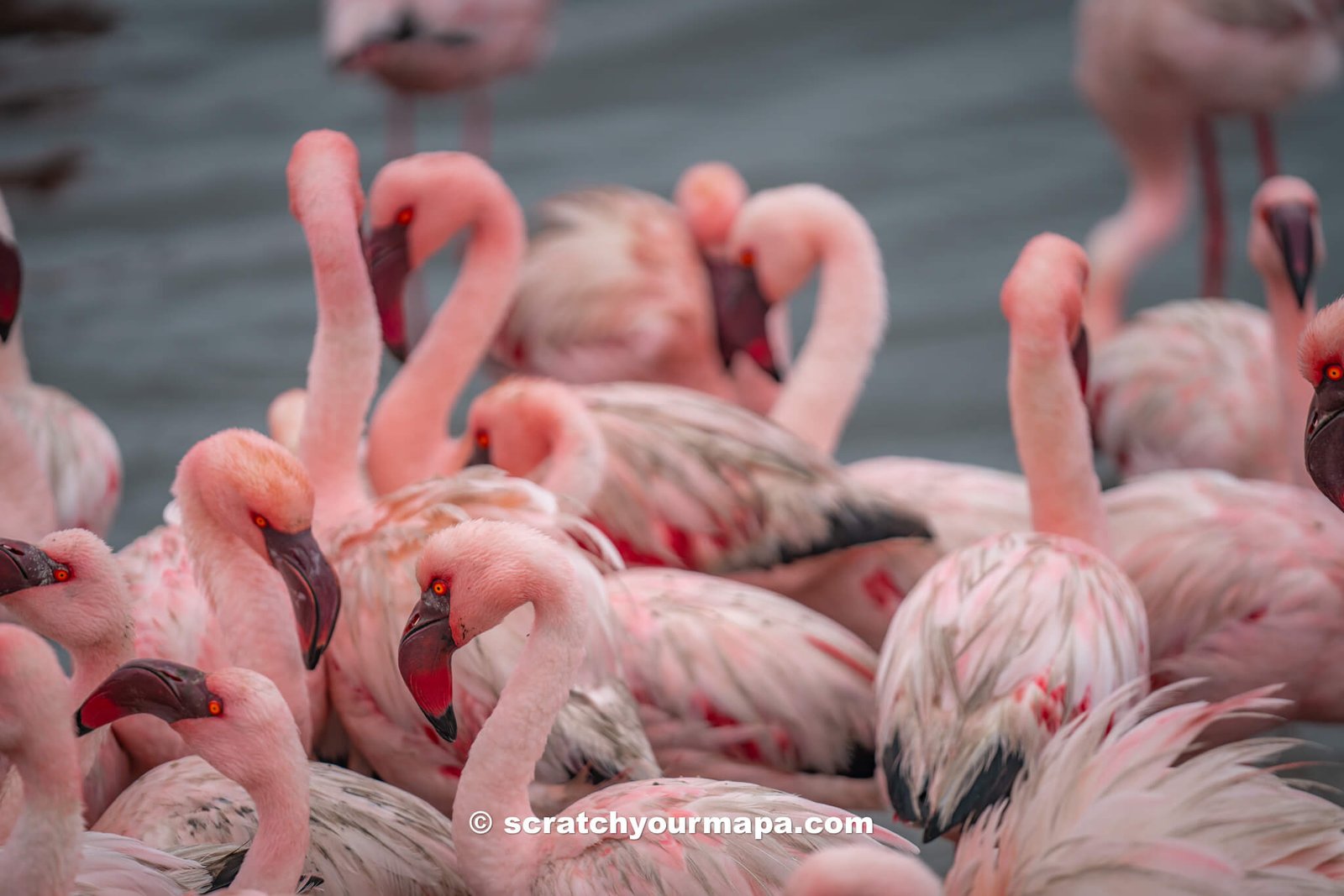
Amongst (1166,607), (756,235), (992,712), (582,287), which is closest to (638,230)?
(582,287)

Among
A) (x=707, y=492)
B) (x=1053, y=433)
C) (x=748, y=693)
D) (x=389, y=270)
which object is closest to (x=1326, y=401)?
(x=1053, y=433)

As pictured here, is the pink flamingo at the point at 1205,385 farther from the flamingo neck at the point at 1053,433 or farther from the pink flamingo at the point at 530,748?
the pink flamingo at the point at 530,748

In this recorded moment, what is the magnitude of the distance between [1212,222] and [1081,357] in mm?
2893

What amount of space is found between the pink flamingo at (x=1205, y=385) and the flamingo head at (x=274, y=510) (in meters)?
2.39

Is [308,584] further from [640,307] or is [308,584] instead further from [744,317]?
[640,307]

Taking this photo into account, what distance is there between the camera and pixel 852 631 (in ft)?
11.4

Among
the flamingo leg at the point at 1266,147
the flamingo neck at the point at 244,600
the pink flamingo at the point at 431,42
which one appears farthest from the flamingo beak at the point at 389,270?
the flamingo leg at the point at 1266,147

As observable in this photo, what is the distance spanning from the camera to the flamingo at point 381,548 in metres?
2.67

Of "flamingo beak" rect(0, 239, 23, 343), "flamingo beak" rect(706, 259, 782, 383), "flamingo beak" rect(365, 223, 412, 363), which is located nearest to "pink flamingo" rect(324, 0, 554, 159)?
"flamingo beak" rect(706, 259, 782, 383)

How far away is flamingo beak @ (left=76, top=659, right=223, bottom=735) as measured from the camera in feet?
7.12

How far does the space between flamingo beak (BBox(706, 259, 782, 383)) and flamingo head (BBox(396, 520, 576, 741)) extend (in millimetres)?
1846

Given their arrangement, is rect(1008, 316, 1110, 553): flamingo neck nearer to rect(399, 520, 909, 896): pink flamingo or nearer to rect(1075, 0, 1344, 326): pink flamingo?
rect(399, 520, 909, 896): pink flamingo

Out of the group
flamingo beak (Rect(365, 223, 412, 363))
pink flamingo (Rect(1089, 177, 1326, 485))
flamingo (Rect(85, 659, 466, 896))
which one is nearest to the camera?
flamingo (Rect(85, 659, 466, 896))

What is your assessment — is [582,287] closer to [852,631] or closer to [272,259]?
[852,631]
